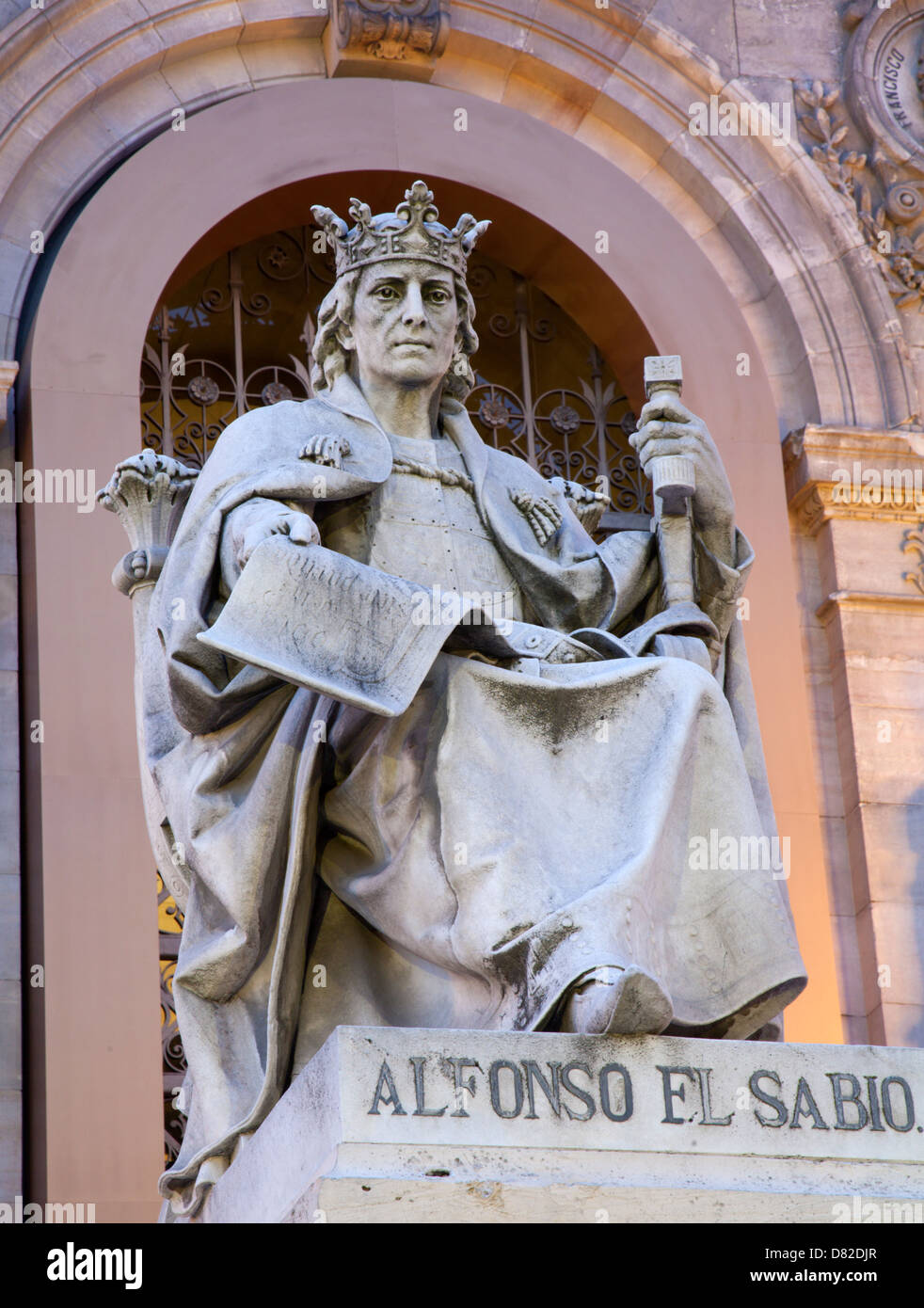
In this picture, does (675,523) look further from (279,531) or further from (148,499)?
(148,499)

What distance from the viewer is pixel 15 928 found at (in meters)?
8.73

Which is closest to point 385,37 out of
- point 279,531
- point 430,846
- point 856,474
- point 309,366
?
point 309,366

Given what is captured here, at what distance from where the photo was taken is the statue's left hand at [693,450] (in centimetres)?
694

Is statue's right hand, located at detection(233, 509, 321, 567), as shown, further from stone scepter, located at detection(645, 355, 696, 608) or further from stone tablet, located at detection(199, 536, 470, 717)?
stone scepter, located at detection(645, 355, 696, 608)

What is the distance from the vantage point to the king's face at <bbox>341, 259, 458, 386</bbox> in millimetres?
7109

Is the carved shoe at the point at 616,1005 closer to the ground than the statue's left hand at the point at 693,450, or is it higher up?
closer to the ground

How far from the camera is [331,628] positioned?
611 centimetres

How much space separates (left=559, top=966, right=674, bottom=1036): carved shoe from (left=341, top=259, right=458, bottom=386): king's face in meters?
2.17

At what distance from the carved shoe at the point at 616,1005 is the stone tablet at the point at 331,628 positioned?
833 mm

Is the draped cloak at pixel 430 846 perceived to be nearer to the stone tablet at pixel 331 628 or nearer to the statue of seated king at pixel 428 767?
the statue of seated king at pixel 428 767

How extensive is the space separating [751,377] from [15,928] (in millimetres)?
3623

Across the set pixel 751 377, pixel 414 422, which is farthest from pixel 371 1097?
pixel 751 377

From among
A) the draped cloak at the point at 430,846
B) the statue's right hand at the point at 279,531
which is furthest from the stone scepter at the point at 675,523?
the statue's right hand at the point at 279,531

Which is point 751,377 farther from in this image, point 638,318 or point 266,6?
point 266,6
